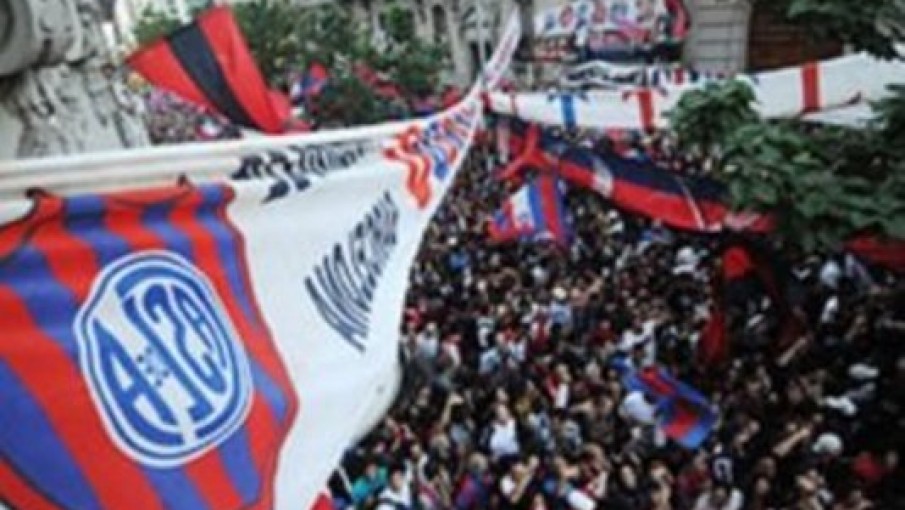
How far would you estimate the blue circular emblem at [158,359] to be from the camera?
8.34 feet

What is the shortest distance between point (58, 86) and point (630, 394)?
20.8 ft

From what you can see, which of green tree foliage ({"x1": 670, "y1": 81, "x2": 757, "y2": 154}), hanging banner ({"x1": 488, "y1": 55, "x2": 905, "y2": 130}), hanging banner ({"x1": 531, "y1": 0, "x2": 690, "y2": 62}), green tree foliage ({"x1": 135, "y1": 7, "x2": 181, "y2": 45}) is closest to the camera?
green tree foliage ({"x1": 670, "y1": 81, "x2": 757, "y2": 154})

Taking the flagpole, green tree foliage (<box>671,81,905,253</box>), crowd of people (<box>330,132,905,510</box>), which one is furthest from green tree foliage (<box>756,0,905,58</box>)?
the flagpole

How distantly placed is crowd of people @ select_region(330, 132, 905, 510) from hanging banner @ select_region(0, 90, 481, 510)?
5.83 meters

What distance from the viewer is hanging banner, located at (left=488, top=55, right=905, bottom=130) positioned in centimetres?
1197

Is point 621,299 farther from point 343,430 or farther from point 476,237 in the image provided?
point 343,430

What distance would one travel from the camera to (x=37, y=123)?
5.33 metres

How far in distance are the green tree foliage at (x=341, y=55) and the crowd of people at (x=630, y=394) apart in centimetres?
→ 1662

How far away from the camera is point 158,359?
8.61 feet

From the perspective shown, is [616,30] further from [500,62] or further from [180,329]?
[180,329]

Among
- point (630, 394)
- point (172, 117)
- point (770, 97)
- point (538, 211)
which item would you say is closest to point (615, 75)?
point (538, 211)

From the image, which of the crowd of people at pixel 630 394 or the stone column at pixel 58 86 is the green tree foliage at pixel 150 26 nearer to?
the crowd of people at pixel 630 394

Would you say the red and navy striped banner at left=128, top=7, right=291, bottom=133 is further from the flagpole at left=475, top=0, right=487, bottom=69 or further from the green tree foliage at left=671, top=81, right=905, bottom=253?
the flagpole at left=475, top=0, right=487, bottom=69

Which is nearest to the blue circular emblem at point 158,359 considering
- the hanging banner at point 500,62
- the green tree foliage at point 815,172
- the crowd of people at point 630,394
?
the crowd of people at point 630,394
